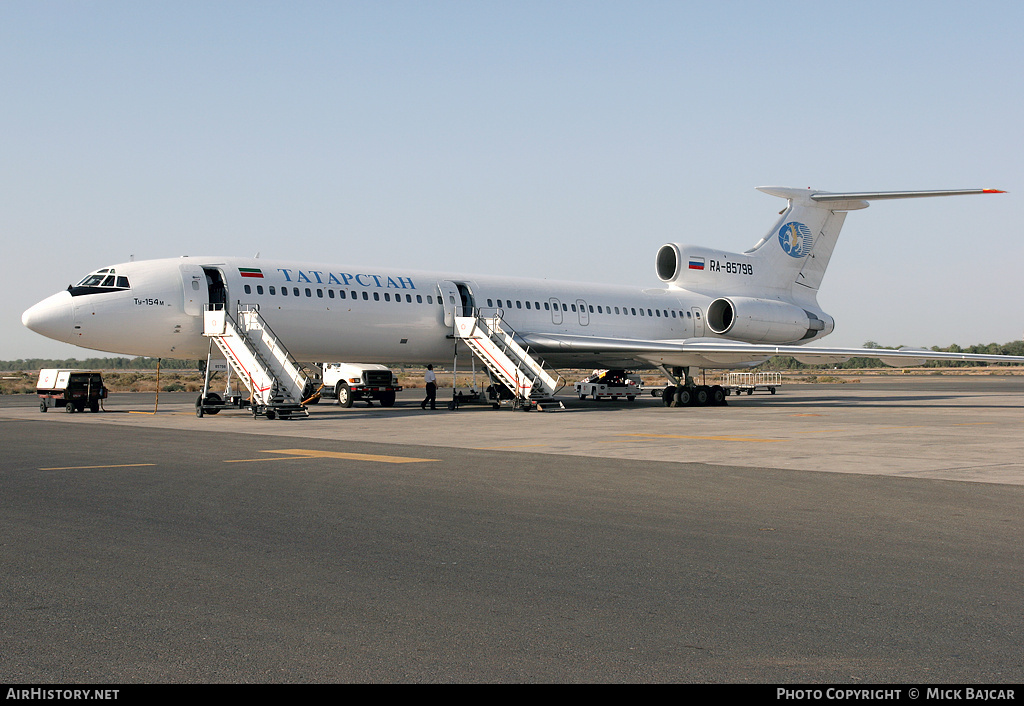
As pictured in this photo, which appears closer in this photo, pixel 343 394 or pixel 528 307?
pixel 343 394

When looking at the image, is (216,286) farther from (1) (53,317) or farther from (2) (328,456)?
(2) (328,456)

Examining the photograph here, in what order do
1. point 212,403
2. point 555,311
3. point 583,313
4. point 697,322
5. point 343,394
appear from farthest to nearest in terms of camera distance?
point 697,322
point 583,313
point 555,311
point 343,394
point 212,403

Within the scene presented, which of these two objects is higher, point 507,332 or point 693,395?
point 507,332

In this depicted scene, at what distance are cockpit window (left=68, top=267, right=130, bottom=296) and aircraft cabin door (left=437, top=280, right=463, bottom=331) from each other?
381 inches

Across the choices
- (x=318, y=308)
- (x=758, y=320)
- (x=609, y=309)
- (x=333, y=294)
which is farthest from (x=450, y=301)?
(x=758, y=320)

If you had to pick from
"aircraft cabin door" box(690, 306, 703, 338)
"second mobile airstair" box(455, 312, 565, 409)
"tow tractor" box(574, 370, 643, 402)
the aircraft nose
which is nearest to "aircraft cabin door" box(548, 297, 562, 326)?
"second mobile airstair" box(455, 312, 565, 409)

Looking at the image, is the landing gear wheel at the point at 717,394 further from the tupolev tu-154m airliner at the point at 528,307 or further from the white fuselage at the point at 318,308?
the white fuselage at the point at 318,308

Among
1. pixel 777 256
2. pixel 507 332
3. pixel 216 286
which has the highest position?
pixel 777 256

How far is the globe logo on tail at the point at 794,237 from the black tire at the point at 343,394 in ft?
61.5

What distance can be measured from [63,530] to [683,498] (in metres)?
5.77

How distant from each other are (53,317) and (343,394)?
386 inches

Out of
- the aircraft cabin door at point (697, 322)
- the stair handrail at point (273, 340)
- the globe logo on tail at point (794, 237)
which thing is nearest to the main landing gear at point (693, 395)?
the aircraft cabin door at point (697, 322)

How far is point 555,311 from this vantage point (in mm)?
33719

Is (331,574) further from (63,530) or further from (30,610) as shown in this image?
(63,530)
